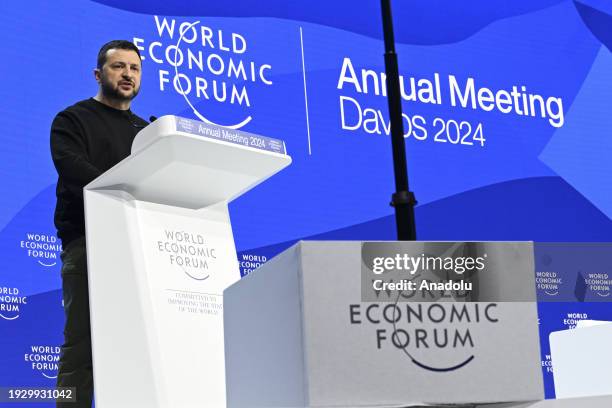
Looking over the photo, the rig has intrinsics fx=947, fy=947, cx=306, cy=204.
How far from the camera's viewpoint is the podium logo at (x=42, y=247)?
11.0 ft

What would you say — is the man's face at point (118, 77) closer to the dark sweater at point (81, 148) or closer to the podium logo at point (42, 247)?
the dark sweater at point (81, 148)

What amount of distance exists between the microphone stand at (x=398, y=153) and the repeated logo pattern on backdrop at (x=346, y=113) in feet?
5.69

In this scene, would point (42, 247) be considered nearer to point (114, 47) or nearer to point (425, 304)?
point (114, 47)

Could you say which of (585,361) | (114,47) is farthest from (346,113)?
(585,361)

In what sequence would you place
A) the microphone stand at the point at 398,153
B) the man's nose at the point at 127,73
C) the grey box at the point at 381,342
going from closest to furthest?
the grey box at the point at 381,342, the microphone stand at the point at 398,153, the man's nose at the point at 127,73

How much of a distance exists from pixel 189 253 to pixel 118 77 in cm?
83

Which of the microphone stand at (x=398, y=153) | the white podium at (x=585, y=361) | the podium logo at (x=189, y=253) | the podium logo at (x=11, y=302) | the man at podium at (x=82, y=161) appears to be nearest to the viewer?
the microphone stand at (x=398, y=153)

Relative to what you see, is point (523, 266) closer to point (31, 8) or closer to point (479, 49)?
point (31, 8)

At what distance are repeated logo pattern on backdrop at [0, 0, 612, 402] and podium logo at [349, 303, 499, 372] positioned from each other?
2302 millimetres

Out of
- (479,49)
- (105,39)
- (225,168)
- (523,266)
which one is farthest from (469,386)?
(479,49)

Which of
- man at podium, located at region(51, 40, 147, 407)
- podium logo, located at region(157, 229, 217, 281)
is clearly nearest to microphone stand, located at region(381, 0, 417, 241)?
podium logo, located at region(157, 229, 217, 281)

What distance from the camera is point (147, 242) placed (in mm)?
1967

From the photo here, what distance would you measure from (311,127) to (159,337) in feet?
7.80

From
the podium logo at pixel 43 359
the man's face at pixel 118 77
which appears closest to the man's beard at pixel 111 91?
the man's face at pixel 118 77
